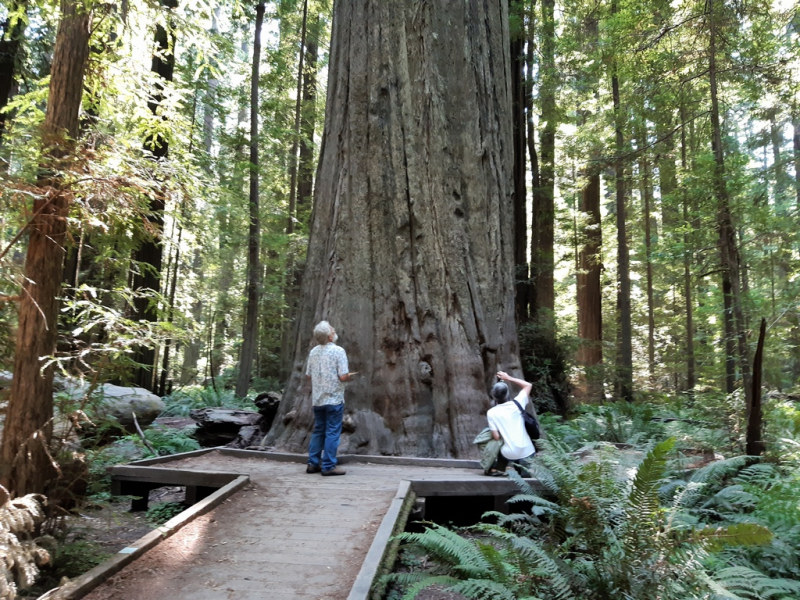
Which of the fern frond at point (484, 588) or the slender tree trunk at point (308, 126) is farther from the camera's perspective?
the slender tree trunk at point (308, 126)

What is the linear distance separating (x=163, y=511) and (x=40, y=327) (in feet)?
10.5

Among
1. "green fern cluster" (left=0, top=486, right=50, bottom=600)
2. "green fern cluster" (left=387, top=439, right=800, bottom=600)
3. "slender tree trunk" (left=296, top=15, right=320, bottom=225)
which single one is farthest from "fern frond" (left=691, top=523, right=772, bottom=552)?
"slender tree trunk" (left=296, top=15, right=320, bottom=225)

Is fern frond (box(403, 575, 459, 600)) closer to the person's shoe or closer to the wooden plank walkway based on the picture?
the wooden plank walkway

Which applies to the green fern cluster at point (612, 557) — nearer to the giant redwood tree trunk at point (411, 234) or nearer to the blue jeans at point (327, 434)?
the blue jeans at point (327, 434)

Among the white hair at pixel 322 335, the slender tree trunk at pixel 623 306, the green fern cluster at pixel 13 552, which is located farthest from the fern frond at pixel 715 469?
the slender tree trunk at pixel 623 306

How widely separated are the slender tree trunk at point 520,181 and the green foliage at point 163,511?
9.67 m

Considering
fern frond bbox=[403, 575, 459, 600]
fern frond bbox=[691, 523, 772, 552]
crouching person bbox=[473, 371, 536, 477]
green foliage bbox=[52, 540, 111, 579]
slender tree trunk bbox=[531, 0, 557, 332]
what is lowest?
green foliage bbox=[52, 540, 111, 579]

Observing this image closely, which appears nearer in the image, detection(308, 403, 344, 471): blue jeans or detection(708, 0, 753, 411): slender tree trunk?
detection(308, 403, 344, 471): blue jeans

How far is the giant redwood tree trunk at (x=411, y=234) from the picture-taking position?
7973 millimetres

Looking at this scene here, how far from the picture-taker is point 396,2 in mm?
8914

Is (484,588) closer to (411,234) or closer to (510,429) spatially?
(510,429)

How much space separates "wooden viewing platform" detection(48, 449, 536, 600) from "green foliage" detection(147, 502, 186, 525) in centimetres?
22

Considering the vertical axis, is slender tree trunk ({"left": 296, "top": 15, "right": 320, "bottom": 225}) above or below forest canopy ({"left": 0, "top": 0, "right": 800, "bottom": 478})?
above

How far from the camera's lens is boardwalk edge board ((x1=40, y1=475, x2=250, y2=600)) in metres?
3.46
